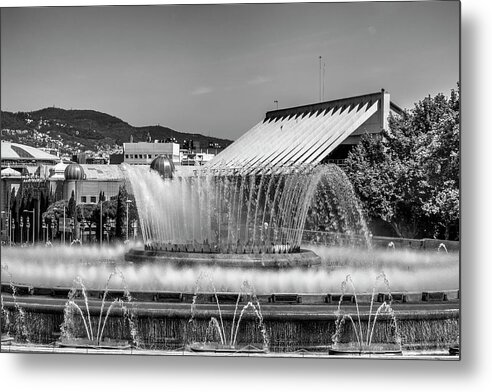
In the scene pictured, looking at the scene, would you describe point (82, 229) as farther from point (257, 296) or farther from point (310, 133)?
point (310, 133)

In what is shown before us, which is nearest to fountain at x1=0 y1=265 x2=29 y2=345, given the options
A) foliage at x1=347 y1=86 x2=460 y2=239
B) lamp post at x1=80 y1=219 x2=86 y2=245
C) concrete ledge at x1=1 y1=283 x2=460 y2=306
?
concrete ledge at x1=1 y1=283 x2=460 y2=306

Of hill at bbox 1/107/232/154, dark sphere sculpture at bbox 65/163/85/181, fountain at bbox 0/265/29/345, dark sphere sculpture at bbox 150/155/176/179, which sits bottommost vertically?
fountain at bbox 0/265/29/345

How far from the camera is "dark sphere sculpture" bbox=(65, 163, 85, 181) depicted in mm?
→ 7285

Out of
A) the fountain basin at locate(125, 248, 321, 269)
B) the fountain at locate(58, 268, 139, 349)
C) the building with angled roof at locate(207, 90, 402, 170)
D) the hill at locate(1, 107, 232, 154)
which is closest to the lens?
the fountain at locate(58, 268, 139, 349)

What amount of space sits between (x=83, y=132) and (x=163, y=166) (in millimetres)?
887

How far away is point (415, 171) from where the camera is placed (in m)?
8.51

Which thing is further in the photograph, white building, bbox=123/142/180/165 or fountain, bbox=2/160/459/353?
white building, bbox=123/142/180/165

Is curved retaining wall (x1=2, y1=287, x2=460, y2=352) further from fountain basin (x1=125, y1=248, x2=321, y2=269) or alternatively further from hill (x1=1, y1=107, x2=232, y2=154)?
hill (x1=1, y1=107, x2=232, y2=154)

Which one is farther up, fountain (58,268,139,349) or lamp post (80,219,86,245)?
lamp post (80,219,86,245)

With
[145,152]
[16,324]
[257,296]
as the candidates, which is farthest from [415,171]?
→ [16,324]

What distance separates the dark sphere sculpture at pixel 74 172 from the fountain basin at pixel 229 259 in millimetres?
757

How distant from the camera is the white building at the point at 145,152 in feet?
24.0

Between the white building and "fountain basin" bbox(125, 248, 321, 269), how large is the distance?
761mm

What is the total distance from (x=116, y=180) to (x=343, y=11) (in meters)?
2.65
